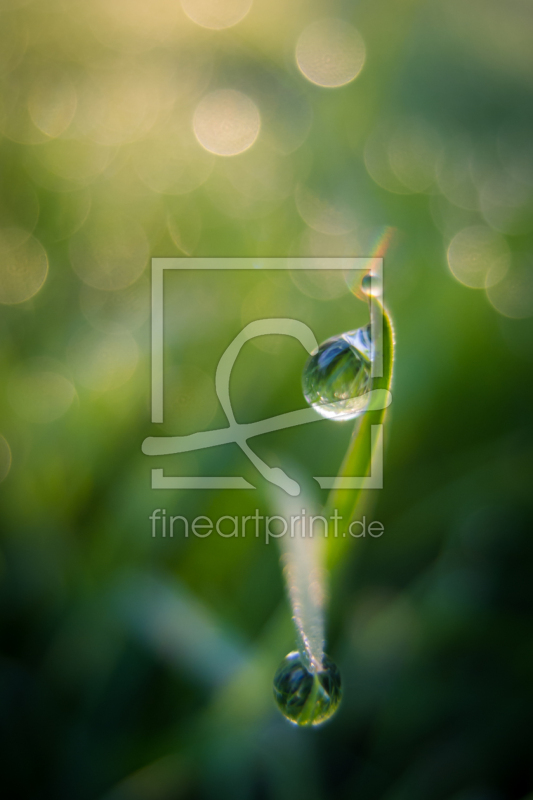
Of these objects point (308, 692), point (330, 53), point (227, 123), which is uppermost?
point (330, 53)

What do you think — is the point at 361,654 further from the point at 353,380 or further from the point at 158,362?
the point at 158,362

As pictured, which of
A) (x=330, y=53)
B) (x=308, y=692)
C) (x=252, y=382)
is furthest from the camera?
(x=330, y=53)

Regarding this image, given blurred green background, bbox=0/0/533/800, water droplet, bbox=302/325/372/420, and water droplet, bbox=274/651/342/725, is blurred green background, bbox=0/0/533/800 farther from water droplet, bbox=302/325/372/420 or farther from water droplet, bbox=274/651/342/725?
water droplet, bbox=302/325/372/420

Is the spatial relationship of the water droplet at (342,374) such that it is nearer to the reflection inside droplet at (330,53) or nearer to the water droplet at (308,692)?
the water droplet at (308,692)

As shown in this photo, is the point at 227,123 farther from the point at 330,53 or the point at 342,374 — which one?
the point at 342,374

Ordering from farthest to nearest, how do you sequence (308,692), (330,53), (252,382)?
(330,53), (252,382), (308,692)

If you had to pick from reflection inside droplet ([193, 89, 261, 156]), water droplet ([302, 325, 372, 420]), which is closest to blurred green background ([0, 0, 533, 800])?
reflection inside droplet ([193, 89, 261, 156])

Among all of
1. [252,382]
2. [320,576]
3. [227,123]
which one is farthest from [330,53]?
[320,576]

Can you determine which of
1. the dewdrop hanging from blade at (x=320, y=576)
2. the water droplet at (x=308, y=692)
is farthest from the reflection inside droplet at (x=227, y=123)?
the water droplet at (x=308, y=692)
